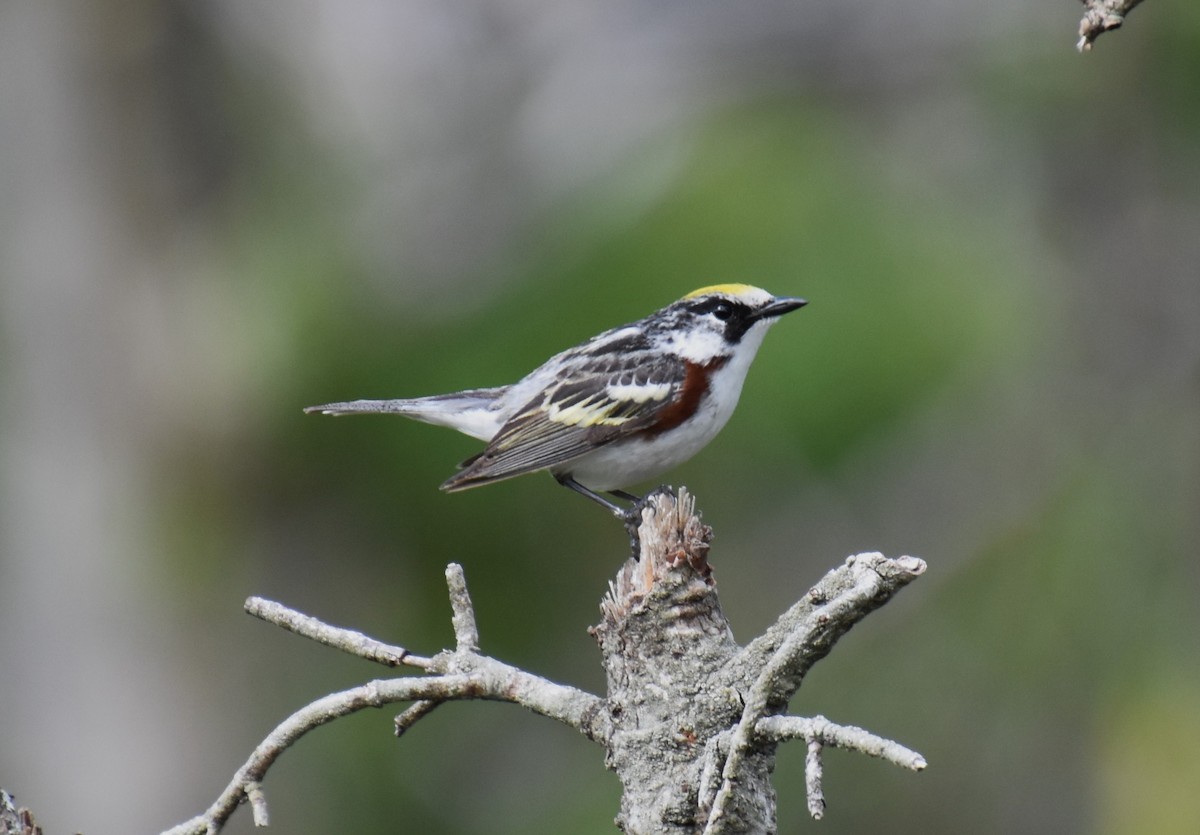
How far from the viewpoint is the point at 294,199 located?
10273 millimetres

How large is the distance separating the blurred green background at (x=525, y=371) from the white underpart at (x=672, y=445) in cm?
270

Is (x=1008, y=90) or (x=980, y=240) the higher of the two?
(x=1008, y=90)

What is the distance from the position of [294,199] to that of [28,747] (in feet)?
14.1

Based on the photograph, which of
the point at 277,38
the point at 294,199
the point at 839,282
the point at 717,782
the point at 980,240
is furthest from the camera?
the point at 277,38

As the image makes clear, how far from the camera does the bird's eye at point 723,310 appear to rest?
569cm

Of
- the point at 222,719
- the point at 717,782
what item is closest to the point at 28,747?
the point at 222,719

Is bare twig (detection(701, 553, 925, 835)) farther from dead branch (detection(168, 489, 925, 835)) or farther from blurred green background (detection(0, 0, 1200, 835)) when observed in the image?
blurred green background (detection(0, 0, 1200, 835))

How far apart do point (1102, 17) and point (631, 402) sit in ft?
11.2

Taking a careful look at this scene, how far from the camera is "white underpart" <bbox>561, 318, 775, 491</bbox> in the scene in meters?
5.35

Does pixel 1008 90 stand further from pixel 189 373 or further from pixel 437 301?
pixel 189 373

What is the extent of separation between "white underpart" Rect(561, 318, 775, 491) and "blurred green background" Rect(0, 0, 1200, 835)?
270 cm

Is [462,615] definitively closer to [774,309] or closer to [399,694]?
[399,694]

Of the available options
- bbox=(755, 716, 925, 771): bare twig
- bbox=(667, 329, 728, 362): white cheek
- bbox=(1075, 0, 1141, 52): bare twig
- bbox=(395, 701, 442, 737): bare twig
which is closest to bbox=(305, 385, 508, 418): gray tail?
bbox=(667, 329, 728, 362): white cheek

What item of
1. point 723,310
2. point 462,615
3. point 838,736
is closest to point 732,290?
point 723,310
